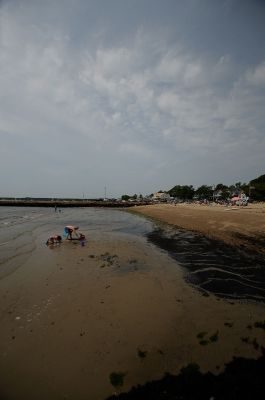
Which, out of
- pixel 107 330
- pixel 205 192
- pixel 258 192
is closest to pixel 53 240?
pixel 107 330

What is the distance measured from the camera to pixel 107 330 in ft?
21.1

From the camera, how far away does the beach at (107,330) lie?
15.9ft

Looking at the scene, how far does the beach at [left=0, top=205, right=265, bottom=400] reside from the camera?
4840 mm

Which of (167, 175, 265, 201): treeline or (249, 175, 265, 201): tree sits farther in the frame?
(167, 175, 265, 201): treeline

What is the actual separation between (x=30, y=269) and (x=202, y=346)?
890 cm

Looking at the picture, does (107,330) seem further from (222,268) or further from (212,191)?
(212,191)

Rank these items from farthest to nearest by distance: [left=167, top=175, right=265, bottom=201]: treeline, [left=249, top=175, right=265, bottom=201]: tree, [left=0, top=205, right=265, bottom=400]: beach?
1. [left=167, top=175, right=265, bottom=201]: treeline
2. [left=249, top=175, right=265, bottom=201]: tree
3. [left=0, top=205, right=265, bottom=400]: beach

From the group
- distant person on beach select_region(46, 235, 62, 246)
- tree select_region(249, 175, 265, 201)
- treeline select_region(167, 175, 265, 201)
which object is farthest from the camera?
treeline select_region(167, 175, 265, 201)

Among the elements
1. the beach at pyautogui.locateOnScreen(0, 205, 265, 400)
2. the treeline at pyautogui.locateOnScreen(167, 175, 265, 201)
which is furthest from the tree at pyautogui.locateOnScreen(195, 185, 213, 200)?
the beach at pyautogui.locateOnScreen(0, 205, 265, 400)

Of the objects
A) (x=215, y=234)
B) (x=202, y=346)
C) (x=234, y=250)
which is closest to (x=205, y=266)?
(x=234, y=250)

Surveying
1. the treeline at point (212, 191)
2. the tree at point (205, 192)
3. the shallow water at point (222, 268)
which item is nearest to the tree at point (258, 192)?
the treeline at point (212, 191)

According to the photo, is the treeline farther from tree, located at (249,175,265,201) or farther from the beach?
the beach

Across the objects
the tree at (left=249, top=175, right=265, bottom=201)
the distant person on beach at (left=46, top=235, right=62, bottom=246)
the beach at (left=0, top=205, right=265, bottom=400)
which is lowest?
the beach at (left=0, top=205, right=265, bottom=400)

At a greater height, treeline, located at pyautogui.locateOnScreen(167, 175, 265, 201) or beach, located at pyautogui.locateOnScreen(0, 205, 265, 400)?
treeline, located at pyautogui.locateOnScreen(167, 175, 265, 201)
